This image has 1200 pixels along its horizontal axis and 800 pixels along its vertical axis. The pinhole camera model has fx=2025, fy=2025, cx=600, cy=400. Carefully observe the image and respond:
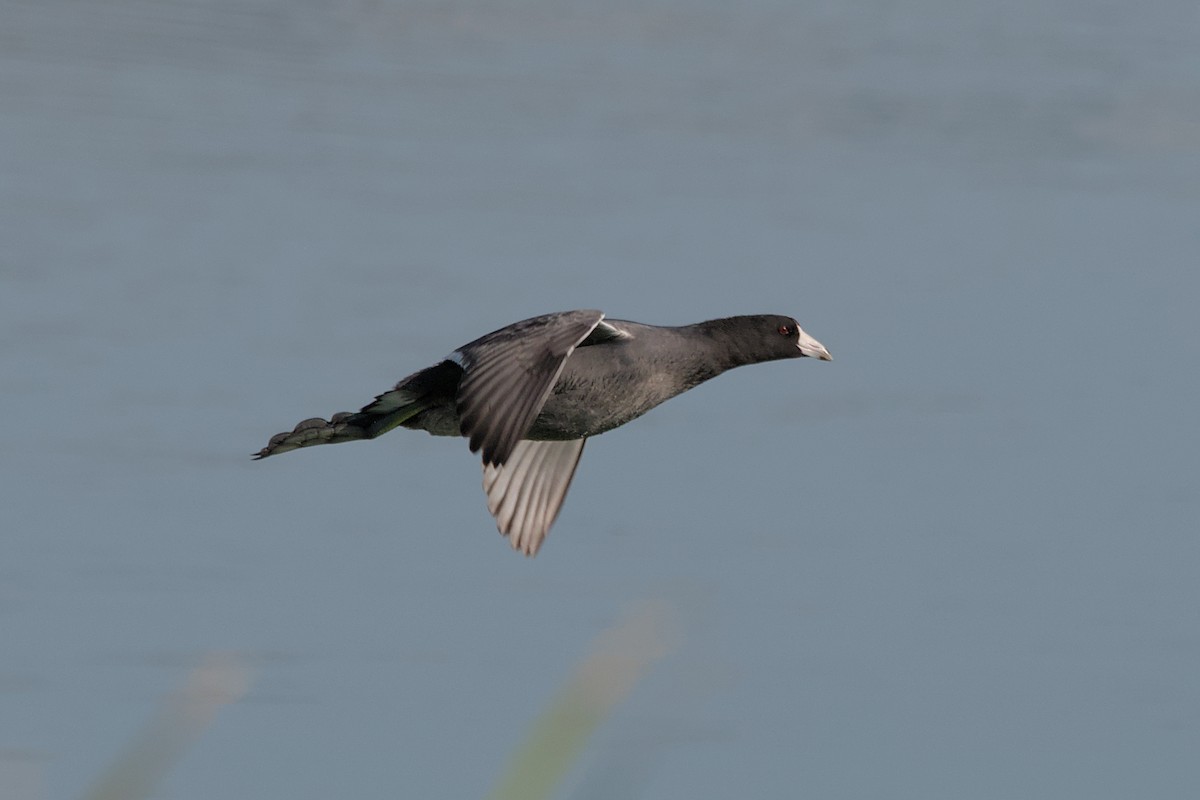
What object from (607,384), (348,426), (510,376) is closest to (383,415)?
(348,426)

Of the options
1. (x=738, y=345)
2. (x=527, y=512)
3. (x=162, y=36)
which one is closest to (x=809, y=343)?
(x=738, y=345)

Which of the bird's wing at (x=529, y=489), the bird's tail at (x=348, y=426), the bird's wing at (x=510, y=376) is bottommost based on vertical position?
the bird's wing at (x=529, y=489)

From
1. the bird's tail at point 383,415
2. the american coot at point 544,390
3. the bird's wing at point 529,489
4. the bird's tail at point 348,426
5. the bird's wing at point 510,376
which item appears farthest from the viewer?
the bird's wing at point 529,489

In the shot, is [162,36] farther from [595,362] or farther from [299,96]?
[595,362]

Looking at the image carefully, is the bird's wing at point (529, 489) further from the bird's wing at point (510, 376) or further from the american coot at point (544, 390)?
the bird's wing at point (510, 376)

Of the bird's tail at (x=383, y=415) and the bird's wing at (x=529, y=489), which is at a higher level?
the bird's tail at (x=383, y=415)

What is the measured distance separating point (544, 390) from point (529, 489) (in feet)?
4.67

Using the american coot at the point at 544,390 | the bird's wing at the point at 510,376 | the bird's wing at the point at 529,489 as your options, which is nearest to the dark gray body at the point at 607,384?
the american coot at the point at 544,390

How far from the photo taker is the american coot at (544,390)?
506 centimetres

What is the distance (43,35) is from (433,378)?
12.5 metres

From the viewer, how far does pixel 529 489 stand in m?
6.45

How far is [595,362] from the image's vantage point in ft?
18.6

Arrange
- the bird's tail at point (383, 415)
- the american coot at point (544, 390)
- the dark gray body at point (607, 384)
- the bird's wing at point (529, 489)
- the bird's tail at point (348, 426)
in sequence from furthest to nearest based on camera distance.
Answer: the bird's wing at point (529, 489)
the bird's tail at point (348, 426)
the bird's tail at point (383, 415)
the dark gray body at point (607, 384)
the american coot at point (544, 390)

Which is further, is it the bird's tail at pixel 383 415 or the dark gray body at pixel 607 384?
the bird's tail at pixel 383 415
